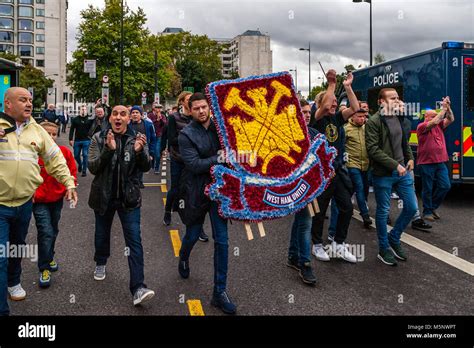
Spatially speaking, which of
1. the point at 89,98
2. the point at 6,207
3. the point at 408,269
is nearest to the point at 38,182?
the point at 6,207

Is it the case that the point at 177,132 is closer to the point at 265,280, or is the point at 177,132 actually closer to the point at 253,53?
the point at 265,280

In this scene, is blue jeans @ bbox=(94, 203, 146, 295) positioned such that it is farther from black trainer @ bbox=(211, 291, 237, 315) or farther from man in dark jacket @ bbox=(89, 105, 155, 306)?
black trainer @ bbox=(211, 291, 237, 315)

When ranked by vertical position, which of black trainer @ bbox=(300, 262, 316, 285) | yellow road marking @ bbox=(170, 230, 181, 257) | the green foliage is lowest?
black trainer @ bbox=(300, 262, 316, 285)

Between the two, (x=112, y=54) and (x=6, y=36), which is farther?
(x=6, y=36)

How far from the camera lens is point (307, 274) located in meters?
4.95

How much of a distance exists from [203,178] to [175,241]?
7.78ft

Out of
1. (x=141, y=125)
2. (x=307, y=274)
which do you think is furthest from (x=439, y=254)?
(x=141, y=125)

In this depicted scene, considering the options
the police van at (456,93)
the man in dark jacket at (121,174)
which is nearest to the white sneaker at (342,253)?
the man in dark jacket at (121,174)

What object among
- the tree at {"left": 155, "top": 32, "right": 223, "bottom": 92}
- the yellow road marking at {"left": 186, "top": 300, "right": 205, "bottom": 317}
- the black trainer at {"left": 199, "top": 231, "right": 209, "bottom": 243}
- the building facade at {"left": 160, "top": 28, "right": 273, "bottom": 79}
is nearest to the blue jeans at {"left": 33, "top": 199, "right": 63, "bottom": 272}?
the yellow road marking at {"left": 186, "top": 300, "right": 205, "bottom": 317}

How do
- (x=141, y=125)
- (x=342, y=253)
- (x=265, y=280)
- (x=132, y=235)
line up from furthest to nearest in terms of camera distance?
1. (x=141, y=125)
2. (x=342, y=253)
3. (x=265, y=280)
4. (x=132, y=235)

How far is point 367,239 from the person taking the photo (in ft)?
22.2

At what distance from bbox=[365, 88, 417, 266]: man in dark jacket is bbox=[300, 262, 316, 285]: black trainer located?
117 cm

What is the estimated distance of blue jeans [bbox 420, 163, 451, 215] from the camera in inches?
317
